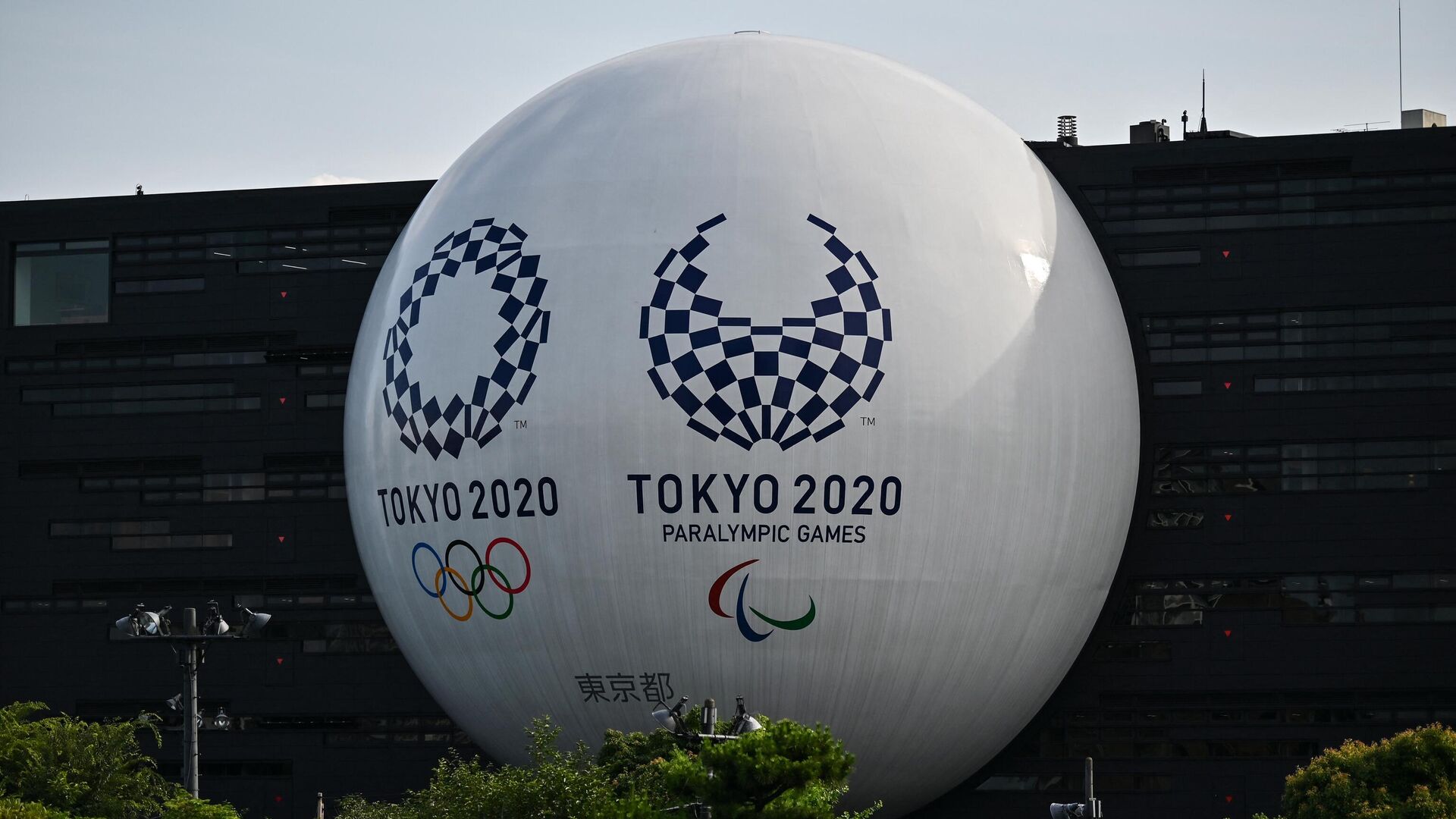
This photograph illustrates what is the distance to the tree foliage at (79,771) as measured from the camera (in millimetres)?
28797

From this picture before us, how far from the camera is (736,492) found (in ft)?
93.2

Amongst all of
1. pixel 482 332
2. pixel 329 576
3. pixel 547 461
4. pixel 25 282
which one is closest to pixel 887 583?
pixel 547 461

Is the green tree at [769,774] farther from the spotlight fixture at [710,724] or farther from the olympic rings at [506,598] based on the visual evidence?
the olympic rings at [506,598]

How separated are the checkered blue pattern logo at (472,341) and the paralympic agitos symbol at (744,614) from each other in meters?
3.94

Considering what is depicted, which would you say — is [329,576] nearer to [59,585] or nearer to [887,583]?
[59,585]

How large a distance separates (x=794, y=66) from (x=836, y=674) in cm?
957

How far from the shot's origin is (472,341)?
98.4 feet

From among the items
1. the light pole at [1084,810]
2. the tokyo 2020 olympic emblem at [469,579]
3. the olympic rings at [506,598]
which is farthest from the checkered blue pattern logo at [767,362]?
the light pole at [1084,810]

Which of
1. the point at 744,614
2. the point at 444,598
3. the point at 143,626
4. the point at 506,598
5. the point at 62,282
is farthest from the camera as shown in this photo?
the point at 62,282

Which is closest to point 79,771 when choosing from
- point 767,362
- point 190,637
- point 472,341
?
point 472,341

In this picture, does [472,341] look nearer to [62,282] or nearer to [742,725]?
[742,725]

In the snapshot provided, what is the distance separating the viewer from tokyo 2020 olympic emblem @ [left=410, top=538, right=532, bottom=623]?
29.6 m

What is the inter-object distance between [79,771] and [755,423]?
11.0 metres

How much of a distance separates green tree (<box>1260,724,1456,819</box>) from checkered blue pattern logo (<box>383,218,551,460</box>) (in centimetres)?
1217
